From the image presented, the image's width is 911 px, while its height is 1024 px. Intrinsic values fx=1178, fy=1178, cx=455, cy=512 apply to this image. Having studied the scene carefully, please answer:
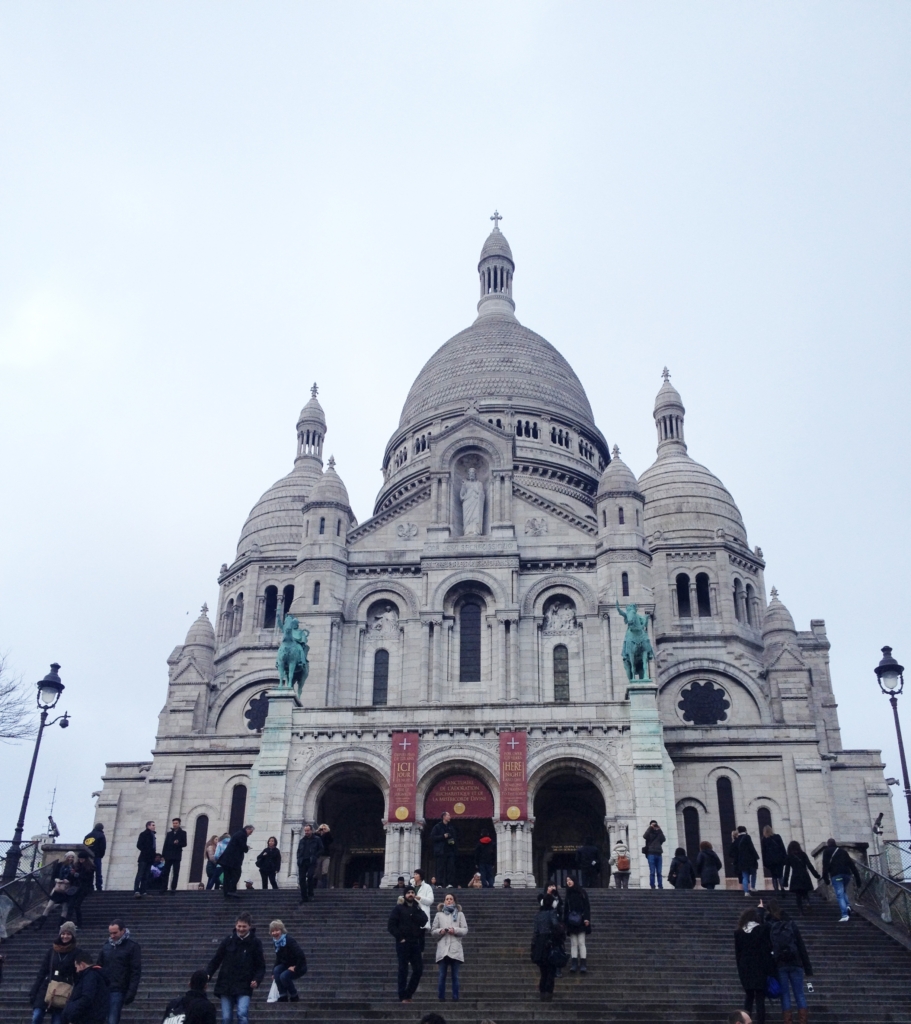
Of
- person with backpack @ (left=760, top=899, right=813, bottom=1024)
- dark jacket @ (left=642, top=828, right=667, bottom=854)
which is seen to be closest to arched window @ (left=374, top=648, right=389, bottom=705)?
dark jacket @ (left=642, top=828, right=667, bottom=854)

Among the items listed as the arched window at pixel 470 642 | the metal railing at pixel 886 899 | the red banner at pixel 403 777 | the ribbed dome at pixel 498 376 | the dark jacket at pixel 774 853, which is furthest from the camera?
the ribbed dome at pixel 498 376

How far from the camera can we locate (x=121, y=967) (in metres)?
14.9

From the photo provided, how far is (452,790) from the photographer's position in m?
35.4

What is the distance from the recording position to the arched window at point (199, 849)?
4353 centimetres

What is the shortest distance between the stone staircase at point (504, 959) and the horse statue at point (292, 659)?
1046 centimetres

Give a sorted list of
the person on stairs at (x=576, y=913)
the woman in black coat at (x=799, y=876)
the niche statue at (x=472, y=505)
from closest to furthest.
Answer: the person on stairs at (x=576, y=913)
the woman in black coat at (x=799, y=876)
the niche statue at (x=472, y=505)

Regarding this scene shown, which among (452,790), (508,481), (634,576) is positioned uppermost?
(508,481)

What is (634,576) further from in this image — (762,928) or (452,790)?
(762,928)

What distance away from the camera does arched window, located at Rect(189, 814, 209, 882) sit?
43531 mm

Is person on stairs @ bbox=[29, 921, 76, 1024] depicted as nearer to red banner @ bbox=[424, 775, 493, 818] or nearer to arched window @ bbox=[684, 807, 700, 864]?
red banner @ bbox=[424, 775, 493, 818]

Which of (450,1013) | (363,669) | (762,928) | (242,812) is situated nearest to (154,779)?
(242,812)

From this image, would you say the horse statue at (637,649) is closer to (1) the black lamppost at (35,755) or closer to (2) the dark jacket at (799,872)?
(2) the dark jacket at (799,872)

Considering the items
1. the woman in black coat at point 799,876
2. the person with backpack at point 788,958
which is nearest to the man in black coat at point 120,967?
the person with backpack at point 788,958

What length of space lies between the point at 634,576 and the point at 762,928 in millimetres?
25640
